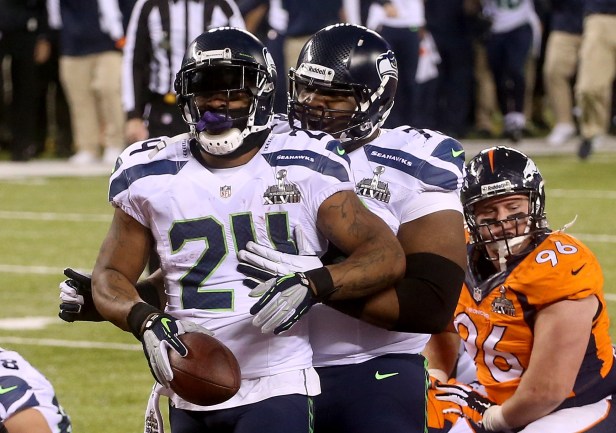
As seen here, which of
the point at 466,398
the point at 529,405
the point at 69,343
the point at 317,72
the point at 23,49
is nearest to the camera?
the point at 317,72

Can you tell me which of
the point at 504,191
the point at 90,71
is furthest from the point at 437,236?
the point at 90,71

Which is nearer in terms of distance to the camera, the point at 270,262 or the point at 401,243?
the point at 270,262

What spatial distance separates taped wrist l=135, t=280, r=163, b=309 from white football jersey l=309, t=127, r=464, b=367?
407 mm

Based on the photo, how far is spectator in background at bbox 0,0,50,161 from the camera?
13953 millimetres

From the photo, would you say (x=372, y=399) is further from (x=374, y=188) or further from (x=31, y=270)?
(x=31, y=270)

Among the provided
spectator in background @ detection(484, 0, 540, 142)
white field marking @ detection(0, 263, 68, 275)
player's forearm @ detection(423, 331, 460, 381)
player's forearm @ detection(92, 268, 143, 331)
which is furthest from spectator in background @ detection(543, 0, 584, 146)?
player's forearm @ detection(92, 268, 143, 331)

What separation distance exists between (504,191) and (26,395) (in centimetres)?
174

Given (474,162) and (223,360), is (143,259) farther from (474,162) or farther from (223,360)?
(474,162)

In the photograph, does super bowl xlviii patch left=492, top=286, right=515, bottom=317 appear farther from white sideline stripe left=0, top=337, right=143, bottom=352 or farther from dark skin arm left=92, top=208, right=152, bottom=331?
white sideline stripe left=0, top=337, right=143, bottom=352

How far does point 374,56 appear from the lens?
4.17 metres

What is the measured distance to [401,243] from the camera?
3846 millimetres

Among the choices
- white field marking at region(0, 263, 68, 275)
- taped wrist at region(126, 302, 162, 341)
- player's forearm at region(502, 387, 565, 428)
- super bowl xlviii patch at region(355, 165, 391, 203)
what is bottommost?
white field marking at region(0, 263, 68, 275)

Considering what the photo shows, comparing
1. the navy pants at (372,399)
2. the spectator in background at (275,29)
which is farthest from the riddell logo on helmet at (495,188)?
the spectator in background at (275,29)

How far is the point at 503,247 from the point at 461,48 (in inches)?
455
